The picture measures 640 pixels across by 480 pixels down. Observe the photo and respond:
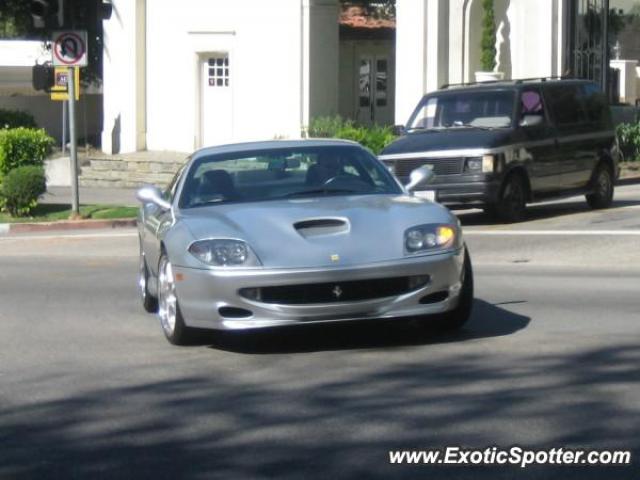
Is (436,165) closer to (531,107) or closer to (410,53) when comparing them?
(531,107)

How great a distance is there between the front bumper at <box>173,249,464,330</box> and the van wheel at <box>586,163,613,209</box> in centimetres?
1151

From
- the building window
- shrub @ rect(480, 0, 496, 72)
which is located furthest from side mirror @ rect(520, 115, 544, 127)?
the building window

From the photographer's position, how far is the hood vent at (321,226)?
8906 mm

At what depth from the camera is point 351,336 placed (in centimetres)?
970

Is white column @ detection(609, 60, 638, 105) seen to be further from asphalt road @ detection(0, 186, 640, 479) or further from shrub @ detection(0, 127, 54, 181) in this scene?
asphalt road @ detection(0, 186, 640, 479)

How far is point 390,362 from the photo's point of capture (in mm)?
8633

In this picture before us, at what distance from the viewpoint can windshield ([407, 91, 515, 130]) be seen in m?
18.7

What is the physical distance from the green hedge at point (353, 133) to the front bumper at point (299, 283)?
1542 centimetres

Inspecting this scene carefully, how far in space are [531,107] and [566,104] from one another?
2.73 ft

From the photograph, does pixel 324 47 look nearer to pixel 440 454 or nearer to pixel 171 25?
pixel 171 25

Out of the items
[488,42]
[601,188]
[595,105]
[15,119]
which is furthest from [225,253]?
[15,119]

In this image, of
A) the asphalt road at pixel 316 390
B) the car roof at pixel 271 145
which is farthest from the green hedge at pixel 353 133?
the car roof at pixel 271 145

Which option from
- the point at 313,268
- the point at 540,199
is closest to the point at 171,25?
the point at 540,199

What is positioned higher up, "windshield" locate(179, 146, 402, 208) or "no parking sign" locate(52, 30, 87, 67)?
"no parking sign" locate(52, 30, 87, 67)
